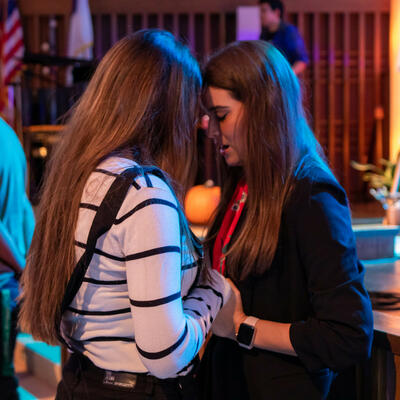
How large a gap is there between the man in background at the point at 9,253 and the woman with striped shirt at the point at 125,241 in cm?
61

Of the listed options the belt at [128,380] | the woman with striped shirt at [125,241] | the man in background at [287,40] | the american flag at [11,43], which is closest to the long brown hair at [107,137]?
the woman with striped shirt at [125,241]

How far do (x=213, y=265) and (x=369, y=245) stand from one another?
3.45 ft

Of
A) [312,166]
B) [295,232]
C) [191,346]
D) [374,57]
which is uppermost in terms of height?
[374,57]

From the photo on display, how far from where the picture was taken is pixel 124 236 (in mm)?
971

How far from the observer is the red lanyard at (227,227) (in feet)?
4.52

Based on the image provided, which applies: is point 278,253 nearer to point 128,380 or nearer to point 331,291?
point 331,291

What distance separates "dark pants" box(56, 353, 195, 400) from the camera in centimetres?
106

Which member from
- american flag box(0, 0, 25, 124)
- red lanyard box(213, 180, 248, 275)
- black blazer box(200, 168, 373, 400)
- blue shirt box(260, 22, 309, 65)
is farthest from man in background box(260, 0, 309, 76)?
american flag box(0, 0, 25, 124)

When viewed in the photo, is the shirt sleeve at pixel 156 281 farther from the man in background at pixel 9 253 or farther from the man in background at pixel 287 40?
the man in background at pixel 287 40

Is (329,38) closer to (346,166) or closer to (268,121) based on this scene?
(346,166)

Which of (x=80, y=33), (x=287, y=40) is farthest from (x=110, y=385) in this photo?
(x=80, y=33)

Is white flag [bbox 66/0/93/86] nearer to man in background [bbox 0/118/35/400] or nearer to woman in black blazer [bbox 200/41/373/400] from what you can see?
man in background [bbox 0/118/35/400]

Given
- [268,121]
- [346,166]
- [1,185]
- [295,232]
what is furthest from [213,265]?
[346,166]

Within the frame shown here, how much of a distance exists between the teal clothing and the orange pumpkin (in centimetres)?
96
